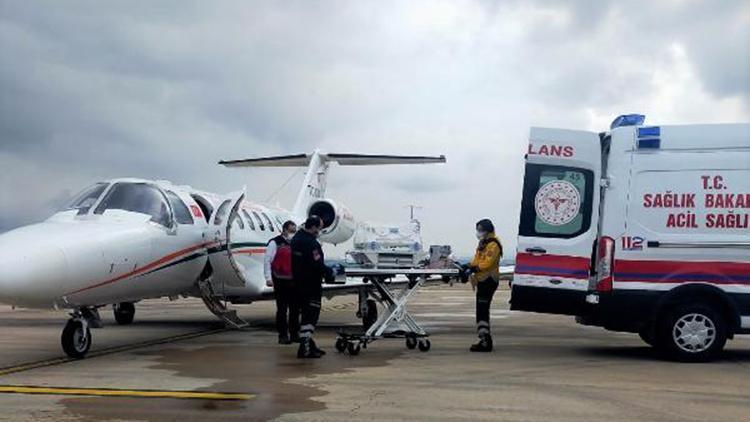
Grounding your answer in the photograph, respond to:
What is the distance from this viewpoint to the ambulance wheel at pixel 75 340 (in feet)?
30.4

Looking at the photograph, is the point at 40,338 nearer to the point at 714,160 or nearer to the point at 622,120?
the point at 622,120

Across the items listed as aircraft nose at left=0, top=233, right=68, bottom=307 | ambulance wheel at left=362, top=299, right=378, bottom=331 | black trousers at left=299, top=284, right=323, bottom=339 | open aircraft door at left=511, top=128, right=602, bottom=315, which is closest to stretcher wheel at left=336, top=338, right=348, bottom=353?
black trousers at left=299, top=284, right=323, bottom=339

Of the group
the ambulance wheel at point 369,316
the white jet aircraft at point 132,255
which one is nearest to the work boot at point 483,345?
the ambulance wheel at point 369,316

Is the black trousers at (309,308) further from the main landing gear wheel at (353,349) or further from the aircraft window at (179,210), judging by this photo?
the aircraft window at (179,210)

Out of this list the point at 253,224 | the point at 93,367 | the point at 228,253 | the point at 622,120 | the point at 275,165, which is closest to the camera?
the point at 93,367

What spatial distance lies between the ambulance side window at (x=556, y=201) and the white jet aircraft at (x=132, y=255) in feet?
16.8

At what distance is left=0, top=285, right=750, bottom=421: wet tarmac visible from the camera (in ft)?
19.7

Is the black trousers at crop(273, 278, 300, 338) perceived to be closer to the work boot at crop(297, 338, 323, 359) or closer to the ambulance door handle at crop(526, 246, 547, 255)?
the work boot at crop(297, 338, 323, 359)

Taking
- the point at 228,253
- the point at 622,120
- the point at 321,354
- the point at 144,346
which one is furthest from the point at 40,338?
the point at 622,120

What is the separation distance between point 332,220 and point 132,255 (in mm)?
8614

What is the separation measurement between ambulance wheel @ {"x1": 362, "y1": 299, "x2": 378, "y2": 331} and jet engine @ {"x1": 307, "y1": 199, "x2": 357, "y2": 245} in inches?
145

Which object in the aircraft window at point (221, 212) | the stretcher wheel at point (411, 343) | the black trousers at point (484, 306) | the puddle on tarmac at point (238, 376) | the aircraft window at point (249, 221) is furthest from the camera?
the aircraft window at point (249, 221)

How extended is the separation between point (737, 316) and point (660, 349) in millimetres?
1019

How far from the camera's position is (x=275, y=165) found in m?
23.6
